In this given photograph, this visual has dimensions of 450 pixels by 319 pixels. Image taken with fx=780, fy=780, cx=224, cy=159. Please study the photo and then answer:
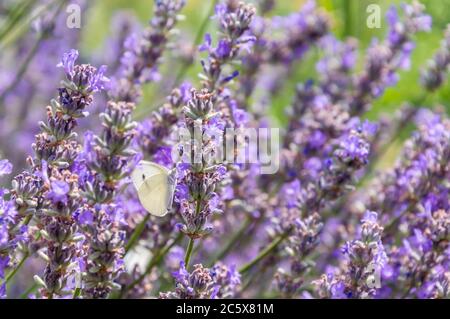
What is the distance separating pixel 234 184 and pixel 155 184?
1.57ft

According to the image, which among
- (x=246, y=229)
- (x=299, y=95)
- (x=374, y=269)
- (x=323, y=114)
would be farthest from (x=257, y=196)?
(x=374, y=269)

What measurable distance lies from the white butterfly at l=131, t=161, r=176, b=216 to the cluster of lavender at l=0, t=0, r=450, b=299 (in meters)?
0.03

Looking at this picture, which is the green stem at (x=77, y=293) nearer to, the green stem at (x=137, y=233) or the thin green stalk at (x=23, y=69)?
the green stem at (x=137, y=233)

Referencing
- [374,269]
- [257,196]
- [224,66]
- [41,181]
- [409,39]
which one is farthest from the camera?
[409,39]

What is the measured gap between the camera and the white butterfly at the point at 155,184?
122 cm

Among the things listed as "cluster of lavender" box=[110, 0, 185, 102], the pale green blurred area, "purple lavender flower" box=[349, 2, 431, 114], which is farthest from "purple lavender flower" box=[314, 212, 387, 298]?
the pale green blurred area

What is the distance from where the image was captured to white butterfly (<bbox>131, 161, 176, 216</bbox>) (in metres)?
1.22

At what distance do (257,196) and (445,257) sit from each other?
0.46m

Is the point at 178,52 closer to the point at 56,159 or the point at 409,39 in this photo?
the point at 409,39

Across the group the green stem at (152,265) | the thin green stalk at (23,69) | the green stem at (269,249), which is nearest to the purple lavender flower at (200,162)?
the green stem at (152,265)

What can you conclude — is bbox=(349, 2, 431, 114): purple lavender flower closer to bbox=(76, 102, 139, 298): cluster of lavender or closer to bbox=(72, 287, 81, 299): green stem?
bbox=(76, 102, 139, 298): cluster of lavender

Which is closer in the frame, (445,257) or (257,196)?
(445,257)
